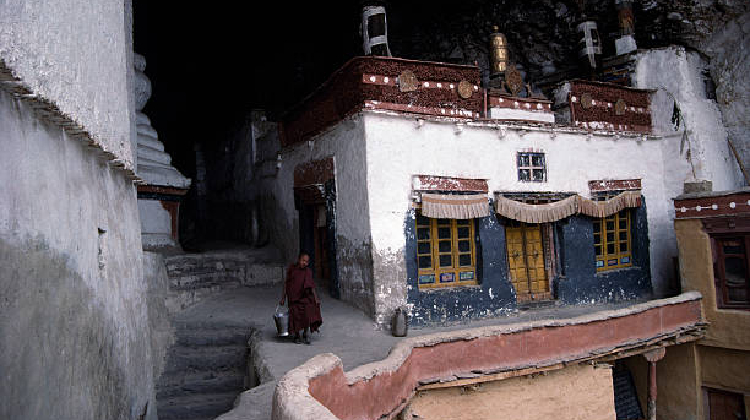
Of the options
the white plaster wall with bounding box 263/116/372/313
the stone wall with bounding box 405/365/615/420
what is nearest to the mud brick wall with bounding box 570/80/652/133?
the white plaster wall with bounding box 263/116/372/313

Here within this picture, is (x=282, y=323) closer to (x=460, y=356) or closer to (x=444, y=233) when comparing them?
(x=460, y=356)

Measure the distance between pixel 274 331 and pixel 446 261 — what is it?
11.9ft

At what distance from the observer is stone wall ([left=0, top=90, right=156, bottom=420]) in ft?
9.25

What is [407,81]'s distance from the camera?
935cm

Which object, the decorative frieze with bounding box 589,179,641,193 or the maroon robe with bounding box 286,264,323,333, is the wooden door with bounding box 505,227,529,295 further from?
the maroon robe with bounding box 286,264,323,333

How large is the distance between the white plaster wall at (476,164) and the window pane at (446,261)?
1053 millimetres

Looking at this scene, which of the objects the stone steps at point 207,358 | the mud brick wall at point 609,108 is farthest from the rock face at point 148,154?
A: the mud brick wall at point 609,108

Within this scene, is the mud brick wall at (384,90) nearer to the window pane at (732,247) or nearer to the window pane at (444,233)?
the window pane at (444,233)

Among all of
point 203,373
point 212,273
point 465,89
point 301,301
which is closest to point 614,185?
point 465,89

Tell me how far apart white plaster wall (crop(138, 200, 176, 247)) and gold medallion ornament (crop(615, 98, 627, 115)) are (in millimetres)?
11037

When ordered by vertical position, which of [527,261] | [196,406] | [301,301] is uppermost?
[527,261]

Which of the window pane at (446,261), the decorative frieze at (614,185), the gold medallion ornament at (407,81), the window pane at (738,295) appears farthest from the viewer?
the decorative frieze at (614,185)

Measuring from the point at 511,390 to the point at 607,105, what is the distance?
770cm

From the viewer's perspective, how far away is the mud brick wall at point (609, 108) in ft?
38.8
